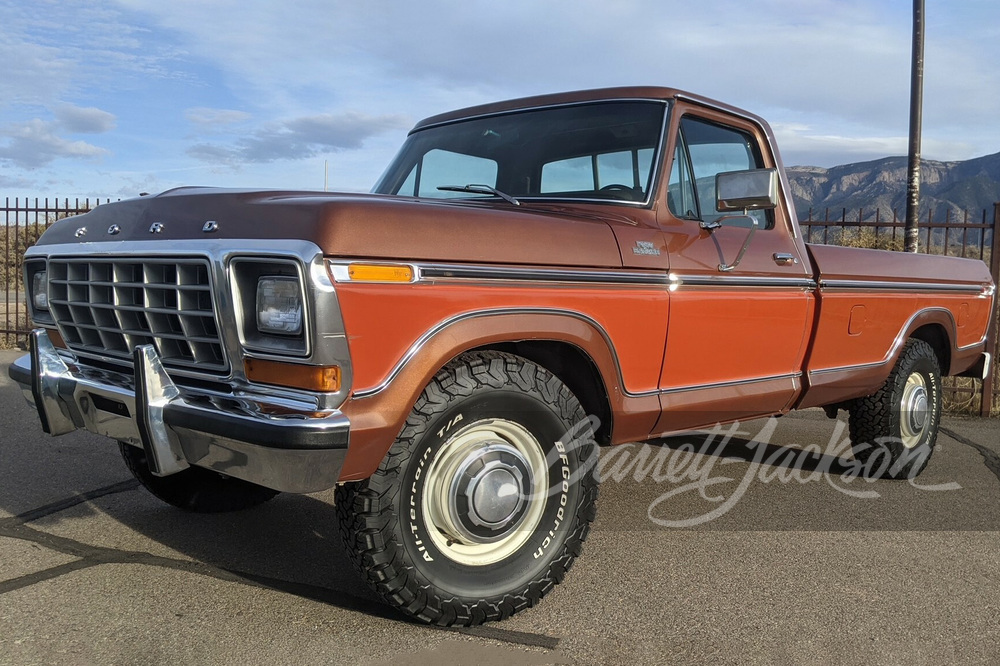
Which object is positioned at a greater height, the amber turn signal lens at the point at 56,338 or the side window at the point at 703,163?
the side window at the point at 703,163

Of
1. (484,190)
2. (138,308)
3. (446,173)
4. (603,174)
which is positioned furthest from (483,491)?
(446,173)

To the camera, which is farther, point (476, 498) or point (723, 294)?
point (723, 294)

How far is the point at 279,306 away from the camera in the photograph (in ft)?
7.91

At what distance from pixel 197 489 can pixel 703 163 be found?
284cm

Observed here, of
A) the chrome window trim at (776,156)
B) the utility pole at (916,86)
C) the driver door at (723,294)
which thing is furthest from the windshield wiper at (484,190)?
the utility pole at (916,86)

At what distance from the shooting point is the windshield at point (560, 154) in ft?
12.0

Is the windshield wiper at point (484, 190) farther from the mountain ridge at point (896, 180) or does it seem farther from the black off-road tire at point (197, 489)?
the mountain ridge at point (896, 180)

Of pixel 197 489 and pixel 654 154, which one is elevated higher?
Result: pixel 654 154

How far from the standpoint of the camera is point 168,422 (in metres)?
2.56

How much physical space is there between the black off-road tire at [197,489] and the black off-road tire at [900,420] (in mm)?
3500

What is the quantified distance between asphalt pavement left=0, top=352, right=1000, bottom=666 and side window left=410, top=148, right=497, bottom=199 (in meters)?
1.66

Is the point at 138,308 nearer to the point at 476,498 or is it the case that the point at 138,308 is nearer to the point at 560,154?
the point at 476,498

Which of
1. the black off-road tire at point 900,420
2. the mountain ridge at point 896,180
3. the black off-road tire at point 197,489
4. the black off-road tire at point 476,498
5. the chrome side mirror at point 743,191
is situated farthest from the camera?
the mountain ridge at point 896,180

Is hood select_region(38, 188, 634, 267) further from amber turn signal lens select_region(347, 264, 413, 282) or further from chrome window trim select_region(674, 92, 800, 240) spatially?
chrome window trim select_region(674, 92, 800, 240)
